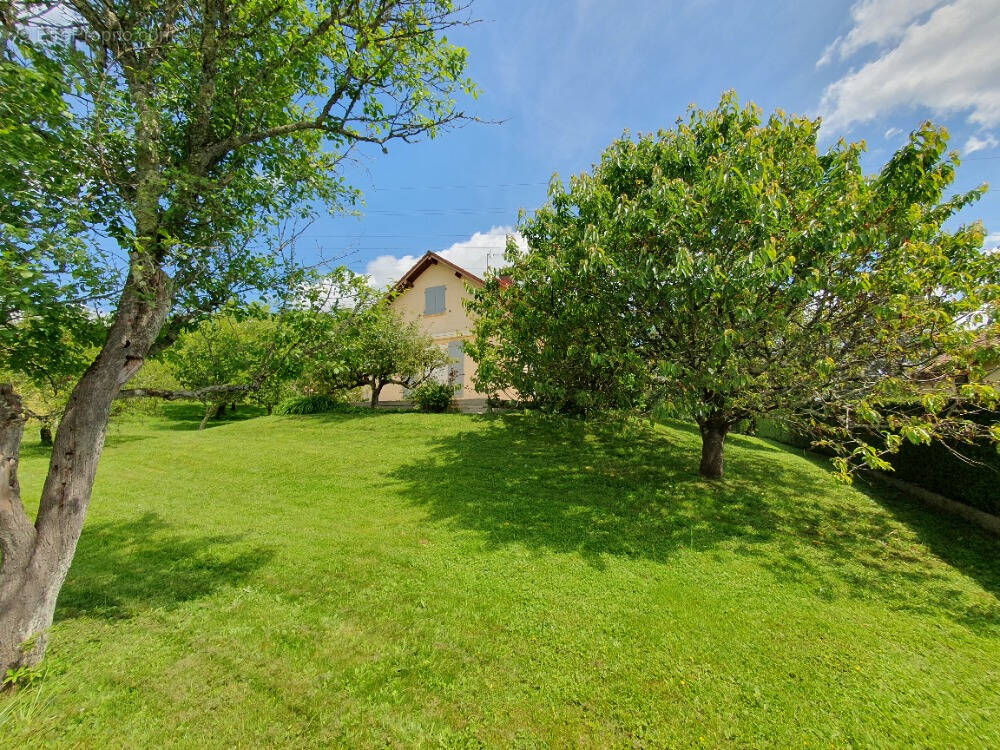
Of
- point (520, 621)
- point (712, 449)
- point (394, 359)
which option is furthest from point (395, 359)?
point (520, 621)

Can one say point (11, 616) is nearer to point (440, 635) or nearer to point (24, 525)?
point (24, 525)

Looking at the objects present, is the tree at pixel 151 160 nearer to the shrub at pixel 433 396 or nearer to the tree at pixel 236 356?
the tree at pixel 236 356

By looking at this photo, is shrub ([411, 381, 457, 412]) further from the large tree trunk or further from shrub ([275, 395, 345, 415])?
the large tree trunk

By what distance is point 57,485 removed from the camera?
366 centimetres

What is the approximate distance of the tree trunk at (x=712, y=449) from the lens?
9.41 meters

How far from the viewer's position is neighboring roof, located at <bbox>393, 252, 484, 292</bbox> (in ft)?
74.2

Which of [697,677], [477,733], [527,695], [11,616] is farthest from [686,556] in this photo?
[11,616]

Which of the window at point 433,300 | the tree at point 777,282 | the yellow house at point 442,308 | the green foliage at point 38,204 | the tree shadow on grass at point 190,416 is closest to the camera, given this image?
the green foliage at point 38,204

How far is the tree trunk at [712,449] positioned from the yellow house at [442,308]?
1277 centimetres

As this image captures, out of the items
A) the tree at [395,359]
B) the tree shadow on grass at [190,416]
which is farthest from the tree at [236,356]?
the tree shadow on grass at [190,416]

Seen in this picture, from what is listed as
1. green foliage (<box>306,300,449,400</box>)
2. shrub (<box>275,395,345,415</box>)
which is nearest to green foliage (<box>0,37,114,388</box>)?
green foliage (<box>306,300,449,400</box>)

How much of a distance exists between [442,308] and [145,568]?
19.2m

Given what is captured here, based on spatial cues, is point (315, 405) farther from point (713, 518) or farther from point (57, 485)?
point (713, 518)

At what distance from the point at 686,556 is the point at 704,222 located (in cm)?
555
